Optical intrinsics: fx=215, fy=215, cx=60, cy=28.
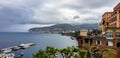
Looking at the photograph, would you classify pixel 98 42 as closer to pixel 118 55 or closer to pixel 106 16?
pixel 118 55

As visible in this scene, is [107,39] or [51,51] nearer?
[51,51]

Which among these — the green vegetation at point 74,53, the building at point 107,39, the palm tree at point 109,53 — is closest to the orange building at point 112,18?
the building at point 107,39

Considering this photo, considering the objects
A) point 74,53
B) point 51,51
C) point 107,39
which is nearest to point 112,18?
point 107,39

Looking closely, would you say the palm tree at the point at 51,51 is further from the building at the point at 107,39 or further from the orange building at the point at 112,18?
the orange building at the point at 112,18

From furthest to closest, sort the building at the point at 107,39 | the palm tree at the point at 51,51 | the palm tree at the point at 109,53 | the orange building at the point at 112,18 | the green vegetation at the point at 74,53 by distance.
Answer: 1. the orange building at the point at 112,18
2. the building at the point at 107,39
3. the palm tree at the point at 109,53
4. the palm tree at the point at 51,51
5. the green vegetation at the point at 74,53

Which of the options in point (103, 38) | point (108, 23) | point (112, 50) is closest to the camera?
point (112, 50)

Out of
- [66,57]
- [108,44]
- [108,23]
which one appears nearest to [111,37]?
[108,44]

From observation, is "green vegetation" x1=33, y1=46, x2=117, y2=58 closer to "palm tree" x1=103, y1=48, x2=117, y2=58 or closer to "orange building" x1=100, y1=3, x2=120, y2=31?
"palm tree" x1=103, y1=48, x2=117, y2=58

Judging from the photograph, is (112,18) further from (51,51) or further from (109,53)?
(51,51)

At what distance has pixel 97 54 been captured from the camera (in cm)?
6341

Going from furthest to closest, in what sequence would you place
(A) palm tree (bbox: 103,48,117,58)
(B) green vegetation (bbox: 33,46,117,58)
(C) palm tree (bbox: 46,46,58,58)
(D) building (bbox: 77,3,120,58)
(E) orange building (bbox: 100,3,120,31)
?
(E) orange building (bbox: 100,3,120,31), (D) building (bbox: 77,3,120,58), (A) palm tree (bbox: 103,48,117,58), (C) palm tree (bbox: 46,46,58,58), (B) green vegetation (bbox: 33,46,117,58)

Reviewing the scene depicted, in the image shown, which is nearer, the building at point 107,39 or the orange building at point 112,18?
the building at point 107,39

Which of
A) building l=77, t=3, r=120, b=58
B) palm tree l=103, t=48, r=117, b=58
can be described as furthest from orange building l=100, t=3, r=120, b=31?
palm tree l=103, t=48, r=117, b=58

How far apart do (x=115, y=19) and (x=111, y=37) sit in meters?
11.5
